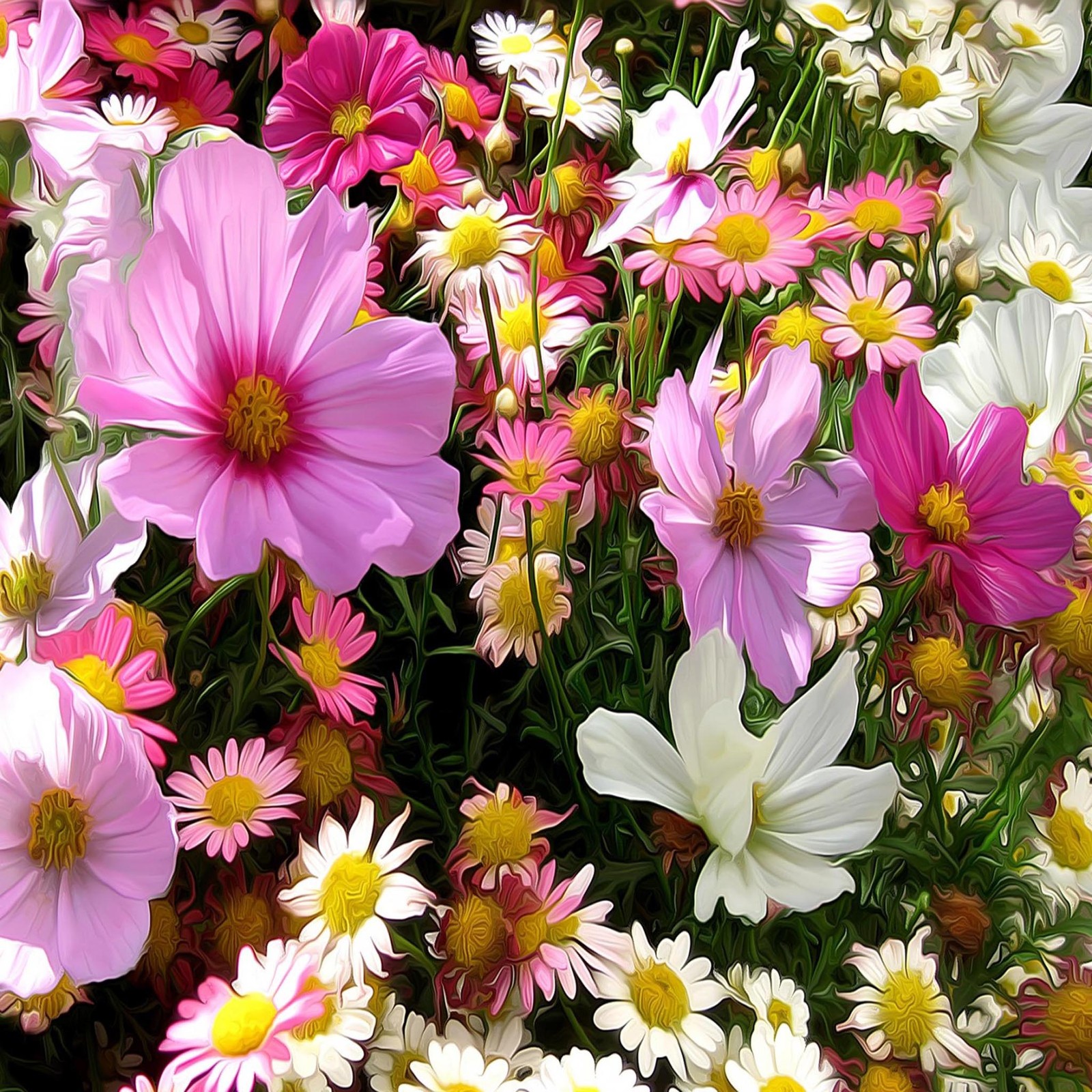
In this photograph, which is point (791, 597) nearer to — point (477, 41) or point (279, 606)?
point (279, 606)

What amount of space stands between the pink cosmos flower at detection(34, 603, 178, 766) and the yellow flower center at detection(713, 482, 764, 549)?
160mm

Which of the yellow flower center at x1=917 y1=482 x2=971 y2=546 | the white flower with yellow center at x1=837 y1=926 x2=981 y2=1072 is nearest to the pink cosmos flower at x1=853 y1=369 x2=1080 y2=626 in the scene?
the yellow flower center at x1=917 y1=482 x2=971 y2=546

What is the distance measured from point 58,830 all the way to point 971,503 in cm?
27

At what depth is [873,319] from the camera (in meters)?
0.39

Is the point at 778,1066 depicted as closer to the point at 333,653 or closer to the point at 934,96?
the point at 333,653

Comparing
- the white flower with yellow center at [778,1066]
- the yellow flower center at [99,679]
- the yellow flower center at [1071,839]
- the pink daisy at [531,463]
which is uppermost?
the pink daisy at [531,463]

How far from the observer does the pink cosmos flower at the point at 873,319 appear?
0.39 metres

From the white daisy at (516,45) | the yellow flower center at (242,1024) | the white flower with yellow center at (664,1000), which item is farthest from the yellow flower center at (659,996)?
the white daisy at (516,45)

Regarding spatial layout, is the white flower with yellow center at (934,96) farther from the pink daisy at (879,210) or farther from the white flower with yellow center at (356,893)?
the white flower with yellow center at (356,893)

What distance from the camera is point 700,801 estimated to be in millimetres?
319

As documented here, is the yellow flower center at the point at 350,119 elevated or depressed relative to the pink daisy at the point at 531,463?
elevated

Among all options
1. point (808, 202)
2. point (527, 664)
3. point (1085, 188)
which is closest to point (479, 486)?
point (527, 664)

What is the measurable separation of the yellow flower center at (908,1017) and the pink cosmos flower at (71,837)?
0.70 feet

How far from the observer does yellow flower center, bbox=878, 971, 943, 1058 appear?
33 cm
